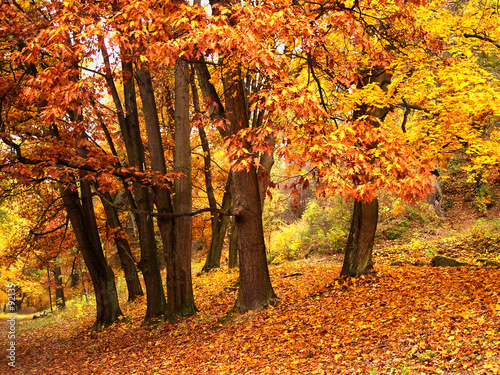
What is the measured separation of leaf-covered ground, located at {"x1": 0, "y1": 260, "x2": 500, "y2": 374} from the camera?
404 cm

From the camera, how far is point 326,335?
5.41m

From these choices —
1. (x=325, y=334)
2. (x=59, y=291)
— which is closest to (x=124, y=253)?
(x=325, y=334)

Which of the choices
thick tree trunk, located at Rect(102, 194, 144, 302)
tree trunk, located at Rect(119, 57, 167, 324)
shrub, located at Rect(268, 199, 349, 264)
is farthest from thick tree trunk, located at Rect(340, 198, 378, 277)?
shrub, located at Rect(268, 199, 349, 264)

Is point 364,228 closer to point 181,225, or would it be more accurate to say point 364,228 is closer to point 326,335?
point 326,335

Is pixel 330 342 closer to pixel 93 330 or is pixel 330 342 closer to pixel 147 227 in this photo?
pixel 147 227

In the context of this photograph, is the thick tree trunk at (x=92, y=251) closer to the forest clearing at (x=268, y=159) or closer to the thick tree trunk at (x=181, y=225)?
the forest clearing at (x=268, y=159)

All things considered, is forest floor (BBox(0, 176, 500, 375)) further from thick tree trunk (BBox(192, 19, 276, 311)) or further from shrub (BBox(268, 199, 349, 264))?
shrub (BBox(268, 199, 349, 264))

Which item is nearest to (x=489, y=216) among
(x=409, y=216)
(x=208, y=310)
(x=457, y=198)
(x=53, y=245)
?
(x=457, y=198)

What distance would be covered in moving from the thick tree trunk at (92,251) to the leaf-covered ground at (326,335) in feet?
1.78

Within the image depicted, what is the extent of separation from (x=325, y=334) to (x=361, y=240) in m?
3.19

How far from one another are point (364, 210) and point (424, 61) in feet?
10.6

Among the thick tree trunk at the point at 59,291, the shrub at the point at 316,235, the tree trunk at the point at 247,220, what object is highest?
the tree trunk at the point at 247,220

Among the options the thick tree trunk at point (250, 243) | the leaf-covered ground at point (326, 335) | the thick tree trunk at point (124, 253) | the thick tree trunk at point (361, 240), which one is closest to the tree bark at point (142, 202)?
the leaf-covered ground at point (326, 335)

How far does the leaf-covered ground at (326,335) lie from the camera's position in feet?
13.3
